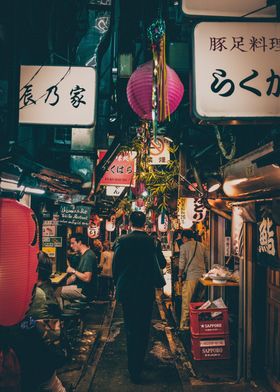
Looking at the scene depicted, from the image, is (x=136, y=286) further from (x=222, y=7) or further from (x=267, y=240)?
(x=222, y=7)

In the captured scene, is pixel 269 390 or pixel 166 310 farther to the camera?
pixel 166 310

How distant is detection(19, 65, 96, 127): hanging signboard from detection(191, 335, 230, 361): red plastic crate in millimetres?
6105

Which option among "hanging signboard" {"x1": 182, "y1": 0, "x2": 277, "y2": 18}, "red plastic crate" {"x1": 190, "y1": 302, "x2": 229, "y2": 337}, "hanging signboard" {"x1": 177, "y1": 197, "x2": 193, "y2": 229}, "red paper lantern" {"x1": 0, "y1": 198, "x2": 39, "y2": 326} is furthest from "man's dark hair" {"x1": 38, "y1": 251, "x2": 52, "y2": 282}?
"hanging signboard" {"x1": 177, "y1": 197, "x2": 193, "y2": 229}

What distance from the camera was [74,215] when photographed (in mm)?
15102

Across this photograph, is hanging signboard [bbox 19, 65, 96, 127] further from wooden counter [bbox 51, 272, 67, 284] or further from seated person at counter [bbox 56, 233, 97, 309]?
wooden counter [bbox 51, 272, 67, 284]

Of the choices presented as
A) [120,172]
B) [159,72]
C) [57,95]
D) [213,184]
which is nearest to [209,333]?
[213,184]

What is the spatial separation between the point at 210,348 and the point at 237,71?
7.01 meters

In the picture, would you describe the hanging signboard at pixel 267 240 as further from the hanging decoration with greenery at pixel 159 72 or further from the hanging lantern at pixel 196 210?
the hanging lantern at pixel 196 210

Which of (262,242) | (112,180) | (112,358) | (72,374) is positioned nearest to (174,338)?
(112,358)

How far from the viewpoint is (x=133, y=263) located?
27.7 feet

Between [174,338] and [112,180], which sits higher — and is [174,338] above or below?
below

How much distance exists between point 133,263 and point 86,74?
176 inches

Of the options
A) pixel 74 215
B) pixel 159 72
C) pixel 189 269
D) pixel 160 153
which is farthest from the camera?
pixel 74 215

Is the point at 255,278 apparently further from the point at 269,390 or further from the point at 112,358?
the point at 112,358
